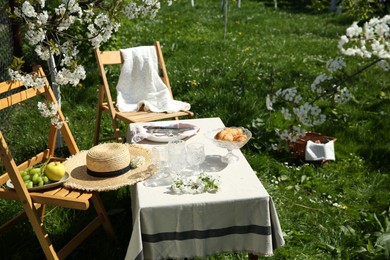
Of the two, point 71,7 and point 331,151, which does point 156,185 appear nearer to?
point 71,7

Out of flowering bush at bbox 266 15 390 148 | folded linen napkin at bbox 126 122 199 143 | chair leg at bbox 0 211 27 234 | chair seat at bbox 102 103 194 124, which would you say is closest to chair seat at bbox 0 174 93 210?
chair leg at bbox 0 211 27 234

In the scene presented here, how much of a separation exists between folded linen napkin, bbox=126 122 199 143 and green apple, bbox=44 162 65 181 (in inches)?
24.5

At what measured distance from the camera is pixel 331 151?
4.34 metres

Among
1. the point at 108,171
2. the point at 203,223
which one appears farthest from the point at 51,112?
the point at 203,223

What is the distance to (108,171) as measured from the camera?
248cm

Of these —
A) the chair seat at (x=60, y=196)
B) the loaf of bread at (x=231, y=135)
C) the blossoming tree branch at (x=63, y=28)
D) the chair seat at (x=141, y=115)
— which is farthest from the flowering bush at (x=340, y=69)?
the chair seat at (x=60, y=196)

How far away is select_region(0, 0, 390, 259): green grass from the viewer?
3.18 meters

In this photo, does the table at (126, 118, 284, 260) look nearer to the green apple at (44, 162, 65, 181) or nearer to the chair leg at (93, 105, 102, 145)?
the green apple at (44, 162, 65, 181)

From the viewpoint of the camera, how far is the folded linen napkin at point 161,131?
3.02 m

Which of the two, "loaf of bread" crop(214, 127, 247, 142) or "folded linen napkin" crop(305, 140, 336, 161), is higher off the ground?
"loaf of bread" crop(214, 127, 247, 142)

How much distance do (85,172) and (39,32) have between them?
0.86m

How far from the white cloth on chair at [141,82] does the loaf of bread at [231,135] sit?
172 centimetres

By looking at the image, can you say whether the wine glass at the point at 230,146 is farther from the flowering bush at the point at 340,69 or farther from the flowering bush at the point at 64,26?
the flowering bush at the point at 340,69

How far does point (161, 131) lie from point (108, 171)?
0.72m
